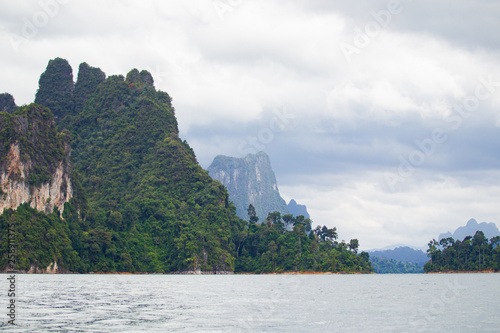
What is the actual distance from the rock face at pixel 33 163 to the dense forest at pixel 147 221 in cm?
50

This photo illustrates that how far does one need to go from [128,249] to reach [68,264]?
66.9 feet

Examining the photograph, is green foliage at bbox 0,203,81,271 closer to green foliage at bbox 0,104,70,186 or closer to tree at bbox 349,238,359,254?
green foliage at bbox 0,104,70,186

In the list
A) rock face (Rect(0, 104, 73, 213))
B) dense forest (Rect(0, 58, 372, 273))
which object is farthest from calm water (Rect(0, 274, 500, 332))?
rock face (Rect(0, 104, 73, 213))

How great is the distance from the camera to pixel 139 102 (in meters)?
199

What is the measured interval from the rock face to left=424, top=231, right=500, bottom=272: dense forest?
12071 centimetres

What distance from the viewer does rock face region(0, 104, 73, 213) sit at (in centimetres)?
12400

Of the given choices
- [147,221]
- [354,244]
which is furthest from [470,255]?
[147,221]

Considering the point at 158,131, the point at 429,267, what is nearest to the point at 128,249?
the point at 158,131

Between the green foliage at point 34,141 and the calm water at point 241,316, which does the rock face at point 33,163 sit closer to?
the green foliage at point 34,141

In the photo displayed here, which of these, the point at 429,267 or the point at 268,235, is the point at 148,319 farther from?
the point at 429,267

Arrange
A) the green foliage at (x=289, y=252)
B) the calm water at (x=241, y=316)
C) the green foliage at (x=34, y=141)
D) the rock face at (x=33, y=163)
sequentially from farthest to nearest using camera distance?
the green foliage at (x=289, y=252), the green foliage at (x=34, y=141), the rock face at (x=33, y=163), the calm water at (x=241, y=316)

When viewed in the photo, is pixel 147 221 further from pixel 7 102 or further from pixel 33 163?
pixel 7 102

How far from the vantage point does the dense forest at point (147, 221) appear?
128750mm

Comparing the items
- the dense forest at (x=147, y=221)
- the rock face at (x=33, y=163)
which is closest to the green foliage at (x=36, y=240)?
the dense forest at (x=147, y=221)
